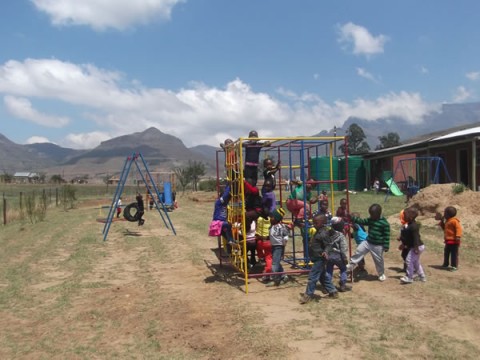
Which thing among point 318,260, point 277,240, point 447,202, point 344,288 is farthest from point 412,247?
point 447,202

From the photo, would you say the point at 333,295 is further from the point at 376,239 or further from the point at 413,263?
the point at 413,263

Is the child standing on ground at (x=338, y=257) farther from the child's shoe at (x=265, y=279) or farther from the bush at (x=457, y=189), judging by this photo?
the bush at (x=457, y=189)

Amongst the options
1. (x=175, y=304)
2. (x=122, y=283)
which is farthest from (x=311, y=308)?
(x=122, y=283)

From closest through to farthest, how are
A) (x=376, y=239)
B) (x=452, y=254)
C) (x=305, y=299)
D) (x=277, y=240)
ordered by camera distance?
(x=305, y=299)
(x=376, y=239)
(x=277, y=240)
(x=452, y=254)

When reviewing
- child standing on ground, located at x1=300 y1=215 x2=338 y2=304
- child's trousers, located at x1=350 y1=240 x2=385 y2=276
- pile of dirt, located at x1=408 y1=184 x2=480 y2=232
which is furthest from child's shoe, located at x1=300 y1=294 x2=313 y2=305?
Result: pile of dirt, located at x1=408 y1=184 x2=480 y2=232

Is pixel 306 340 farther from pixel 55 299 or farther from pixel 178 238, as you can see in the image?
pixel 178 238

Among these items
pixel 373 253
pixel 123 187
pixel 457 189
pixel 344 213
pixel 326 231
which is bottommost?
pixel 373 253

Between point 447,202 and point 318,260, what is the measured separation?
857 cm

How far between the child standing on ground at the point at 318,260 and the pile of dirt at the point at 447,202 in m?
7.16

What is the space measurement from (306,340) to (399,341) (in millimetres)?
946

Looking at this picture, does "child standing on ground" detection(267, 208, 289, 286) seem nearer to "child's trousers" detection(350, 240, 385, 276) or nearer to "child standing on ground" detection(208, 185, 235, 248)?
"child standing on ground" detection(208, 185, 235, 248)

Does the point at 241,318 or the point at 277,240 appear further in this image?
the point at 277,240

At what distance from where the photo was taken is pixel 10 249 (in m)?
12.5

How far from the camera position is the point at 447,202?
13.4 meters
